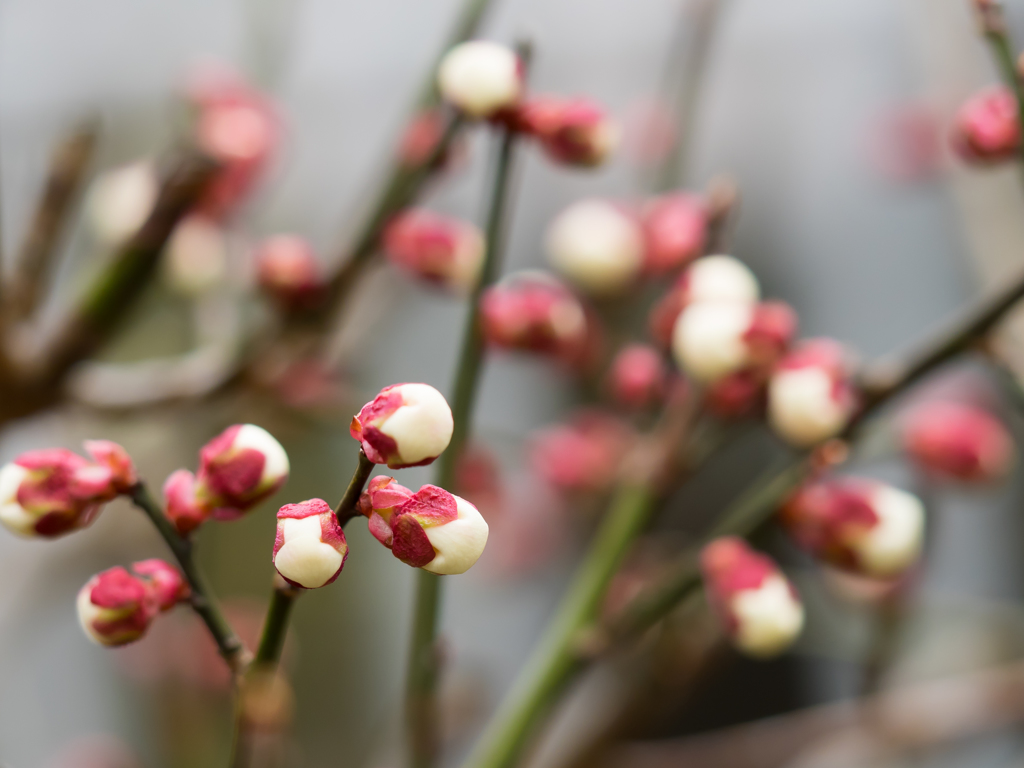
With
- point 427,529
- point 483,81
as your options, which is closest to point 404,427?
point 427,529

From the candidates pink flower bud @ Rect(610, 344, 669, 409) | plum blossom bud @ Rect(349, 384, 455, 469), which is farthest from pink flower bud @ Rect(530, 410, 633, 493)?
plum blossom bud @ Rect(349, 384, 455, 469)

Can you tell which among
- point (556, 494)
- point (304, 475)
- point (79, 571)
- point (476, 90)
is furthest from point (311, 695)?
point (476, 90)

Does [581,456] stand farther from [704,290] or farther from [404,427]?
[404,427]

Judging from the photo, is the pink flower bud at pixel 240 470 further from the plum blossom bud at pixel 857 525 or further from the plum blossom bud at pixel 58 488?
the plum blossom bud at pixel 857 525

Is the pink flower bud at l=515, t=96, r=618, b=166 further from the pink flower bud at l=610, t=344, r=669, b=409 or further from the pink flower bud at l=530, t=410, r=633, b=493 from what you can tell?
the pink flower bud at l=530, t=410, r=633, b=493

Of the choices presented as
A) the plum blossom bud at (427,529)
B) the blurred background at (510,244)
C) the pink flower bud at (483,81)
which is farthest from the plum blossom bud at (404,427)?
the blurred background at (510,244)

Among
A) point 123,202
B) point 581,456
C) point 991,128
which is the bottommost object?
point 581,456
